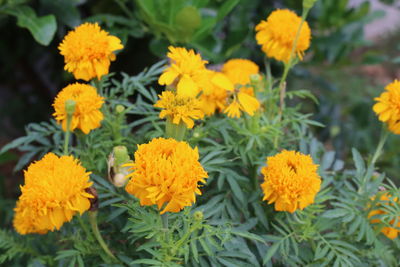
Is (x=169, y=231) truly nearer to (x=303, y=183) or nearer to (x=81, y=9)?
(x=303, y=183)

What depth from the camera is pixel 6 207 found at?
143cm

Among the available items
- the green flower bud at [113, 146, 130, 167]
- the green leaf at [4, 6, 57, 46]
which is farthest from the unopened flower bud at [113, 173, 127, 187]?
the green leaf at [4, 6, 57, 46]

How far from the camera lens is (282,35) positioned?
39.3 inches

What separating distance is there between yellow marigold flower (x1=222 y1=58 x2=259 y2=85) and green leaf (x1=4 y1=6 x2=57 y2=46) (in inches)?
22.7

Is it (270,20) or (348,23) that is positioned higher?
(270,20)

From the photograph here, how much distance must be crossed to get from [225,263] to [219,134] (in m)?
0.30

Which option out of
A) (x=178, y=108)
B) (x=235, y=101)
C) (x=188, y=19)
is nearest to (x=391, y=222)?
(x=235, y=101)

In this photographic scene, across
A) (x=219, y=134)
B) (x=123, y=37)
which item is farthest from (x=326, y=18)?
(x=219, y=134)

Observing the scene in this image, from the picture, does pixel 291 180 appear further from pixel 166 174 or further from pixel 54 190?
pixel 54 190

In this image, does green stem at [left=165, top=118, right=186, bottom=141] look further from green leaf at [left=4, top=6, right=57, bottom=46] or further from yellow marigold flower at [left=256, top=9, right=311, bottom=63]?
green leaf at [left=4, top=6, right=57, bottom=46]

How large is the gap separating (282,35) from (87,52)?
43 centimetres

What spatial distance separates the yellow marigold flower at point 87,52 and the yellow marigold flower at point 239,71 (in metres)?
0.29

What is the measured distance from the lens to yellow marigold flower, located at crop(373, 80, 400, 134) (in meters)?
0.87

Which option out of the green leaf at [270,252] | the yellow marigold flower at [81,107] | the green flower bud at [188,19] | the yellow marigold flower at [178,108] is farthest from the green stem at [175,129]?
the green flower bud at [188,19]
